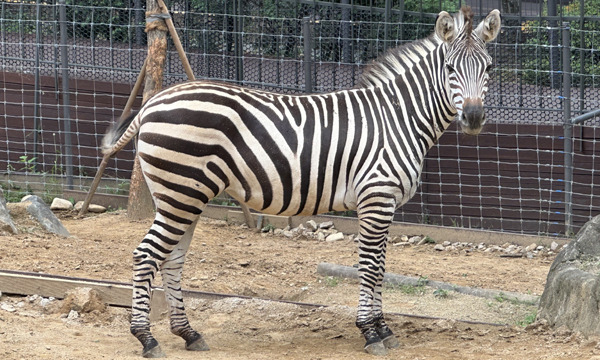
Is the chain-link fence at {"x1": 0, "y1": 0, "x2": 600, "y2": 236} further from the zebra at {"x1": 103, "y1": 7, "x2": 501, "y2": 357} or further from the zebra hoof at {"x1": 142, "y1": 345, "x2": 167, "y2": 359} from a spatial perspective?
the zebra hoof at {"x1": 142, "y1": 345, "x2": 167, "y2": 359}

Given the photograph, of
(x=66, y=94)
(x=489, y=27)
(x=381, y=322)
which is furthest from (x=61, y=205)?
(x=489, y=27)

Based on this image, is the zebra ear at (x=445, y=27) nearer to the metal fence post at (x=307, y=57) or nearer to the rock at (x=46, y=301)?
the rock at (x=46, y=301)

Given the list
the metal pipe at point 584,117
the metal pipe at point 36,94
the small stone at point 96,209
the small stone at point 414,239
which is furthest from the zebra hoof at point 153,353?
the metal pipe at point 36,94

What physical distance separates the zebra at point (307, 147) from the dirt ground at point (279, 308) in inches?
14.2

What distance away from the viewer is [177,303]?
5691 mm

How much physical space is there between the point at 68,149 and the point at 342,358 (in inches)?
242

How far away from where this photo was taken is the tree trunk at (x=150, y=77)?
859 cm

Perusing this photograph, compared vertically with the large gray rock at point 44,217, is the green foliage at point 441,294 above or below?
below

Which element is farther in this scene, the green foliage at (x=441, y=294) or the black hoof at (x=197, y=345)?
the green foliage at (x=441, y=294)

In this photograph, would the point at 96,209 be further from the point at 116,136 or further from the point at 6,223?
the point at 116,136

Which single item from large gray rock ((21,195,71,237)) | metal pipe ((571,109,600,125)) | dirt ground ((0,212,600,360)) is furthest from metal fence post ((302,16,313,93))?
large gray rock ((21,195,71,237))

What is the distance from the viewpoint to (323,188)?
18.5 feet

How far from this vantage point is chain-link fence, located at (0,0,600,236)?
910 centimetres

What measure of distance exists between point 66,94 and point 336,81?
11.1 ft
